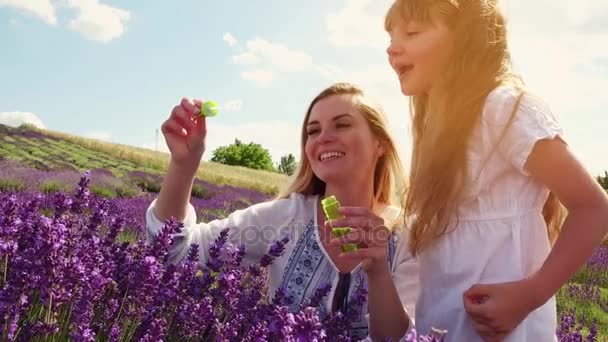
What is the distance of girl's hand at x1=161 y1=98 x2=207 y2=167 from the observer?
2865 millimetres

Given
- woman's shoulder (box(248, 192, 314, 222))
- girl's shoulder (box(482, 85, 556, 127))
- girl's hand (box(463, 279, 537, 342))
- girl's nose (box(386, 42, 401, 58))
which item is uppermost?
girl's nose (box(386, 42, 401, 58))

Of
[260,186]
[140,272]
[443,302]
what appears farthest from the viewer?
[260,186]

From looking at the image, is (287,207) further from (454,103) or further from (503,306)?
(503,306)

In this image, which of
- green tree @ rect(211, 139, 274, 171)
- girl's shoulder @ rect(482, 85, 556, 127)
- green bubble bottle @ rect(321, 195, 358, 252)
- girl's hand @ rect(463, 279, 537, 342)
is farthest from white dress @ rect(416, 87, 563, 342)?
green tree @ rect(211, 139, 274, 171)

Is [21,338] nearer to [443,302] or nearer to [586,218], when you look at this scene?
[443,302]

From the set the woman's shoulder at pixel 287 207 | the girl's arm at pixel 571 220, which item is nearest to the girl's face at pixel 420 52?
the girl's arm at pixel 571 220

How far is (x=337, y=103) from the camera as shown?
328 centimetres

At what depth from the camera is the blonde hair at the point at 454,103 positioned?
2418 mm

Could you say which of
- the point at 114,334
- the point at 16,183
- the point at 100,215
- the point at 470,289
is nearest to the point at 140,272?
the point at 114,334

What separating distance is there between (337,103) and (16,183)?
29.3 feet

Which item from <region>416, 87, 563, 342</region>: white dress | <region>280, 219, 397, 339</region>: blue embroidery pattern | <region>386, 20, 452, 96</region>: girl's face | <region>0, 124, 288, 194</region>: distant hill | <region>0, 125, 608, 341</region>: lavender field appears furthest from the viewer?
<region>0, 124, 288, 194</region>: distant hill

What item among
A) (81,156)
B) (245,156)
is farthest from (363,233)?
(245,156)

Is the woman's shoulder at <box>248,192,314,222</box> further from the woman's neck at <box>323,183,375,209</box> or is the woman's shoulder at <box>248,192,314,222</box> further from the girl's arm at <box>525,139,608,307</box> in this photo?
the girl's arm at <box>525,139,608,307</box>

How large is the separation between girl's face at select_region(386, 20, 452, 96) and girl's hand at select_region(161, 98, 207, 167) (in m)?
0.90
